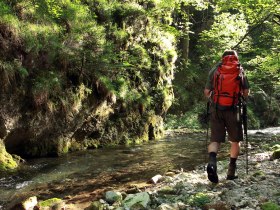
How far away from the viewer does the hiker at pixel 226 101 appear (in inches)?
239

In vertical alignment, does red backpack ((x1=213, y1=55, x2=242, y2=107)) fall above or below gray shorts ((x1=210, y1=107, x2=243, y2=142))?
above

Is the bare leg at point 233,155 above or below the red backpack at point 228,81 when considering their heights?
below


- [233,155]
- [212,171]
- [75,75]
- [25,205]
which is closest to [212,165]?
[212,171]

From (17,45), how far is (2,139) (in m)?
2.62

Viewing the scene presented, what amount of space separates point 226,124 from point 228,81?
0.84 m

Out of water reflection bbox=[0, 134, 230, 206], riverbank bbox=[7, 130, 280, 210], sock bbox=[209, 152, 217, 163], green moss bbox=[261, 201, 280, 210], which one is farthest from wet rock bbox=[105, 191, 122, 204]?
green moss bbox=[261, 201, 280, 210]

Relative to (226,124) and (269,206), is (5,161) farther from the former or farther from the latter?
(269,206)

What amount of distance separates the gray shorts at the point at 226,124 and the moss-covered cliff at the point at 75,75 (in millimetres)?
5519

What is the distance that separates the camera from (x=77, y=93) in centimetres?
1172

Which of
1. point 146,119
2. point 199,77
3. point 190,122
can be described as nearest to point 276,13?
point 146,119

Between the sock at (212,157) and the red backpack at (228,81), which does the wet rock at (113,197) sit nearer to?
the sock at (212,157)

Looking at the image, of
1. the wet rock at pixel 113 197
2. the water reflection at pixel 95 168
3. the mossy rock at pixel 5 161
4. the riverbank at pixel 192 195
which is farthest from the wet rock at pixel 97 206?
the mossy rock at pixel 5 161

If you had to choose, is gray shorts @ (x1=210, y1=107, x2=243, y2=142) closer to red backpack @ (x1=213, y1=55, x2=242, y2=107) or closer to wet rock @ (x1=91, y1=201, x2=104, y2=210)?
red backpack @ (x1=213, y1=55, x2=242, y2=107)

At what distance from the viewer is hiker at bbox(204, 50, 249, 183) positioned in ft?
19.9
